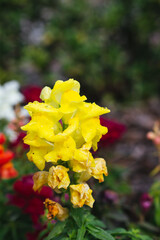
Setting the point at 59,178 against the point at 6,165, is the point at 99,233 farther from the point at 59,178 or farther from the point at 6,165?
the point at 6,165

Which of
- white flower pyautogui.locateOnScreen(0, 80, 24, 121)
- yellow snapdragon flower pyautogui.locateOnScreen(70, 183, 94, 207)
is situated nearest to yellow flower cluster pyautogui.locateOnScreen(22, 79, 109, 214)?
yellow snapdragon flower pyautogui.locateOnScreen(70, 183, 94, 207)

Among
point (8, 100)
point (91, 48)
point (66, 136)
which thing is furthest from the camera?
point (91, 48)

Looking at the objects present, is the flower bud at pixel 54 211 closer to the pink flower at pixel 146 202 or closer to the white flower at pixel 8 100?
the pink flower at pixel 146 202

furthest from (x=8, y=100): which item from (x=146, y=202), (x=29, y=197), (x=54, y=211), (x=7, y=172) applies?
(x=54, y=211)

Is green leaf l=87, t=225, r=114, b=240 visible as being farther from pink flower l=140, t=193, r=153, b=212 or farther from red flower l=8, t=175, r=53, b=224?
pink flower l=140, t=193, r=153, b=212

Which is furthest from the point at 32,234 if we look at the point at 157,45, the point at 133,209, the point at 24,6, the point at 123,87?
the point at 24,6
